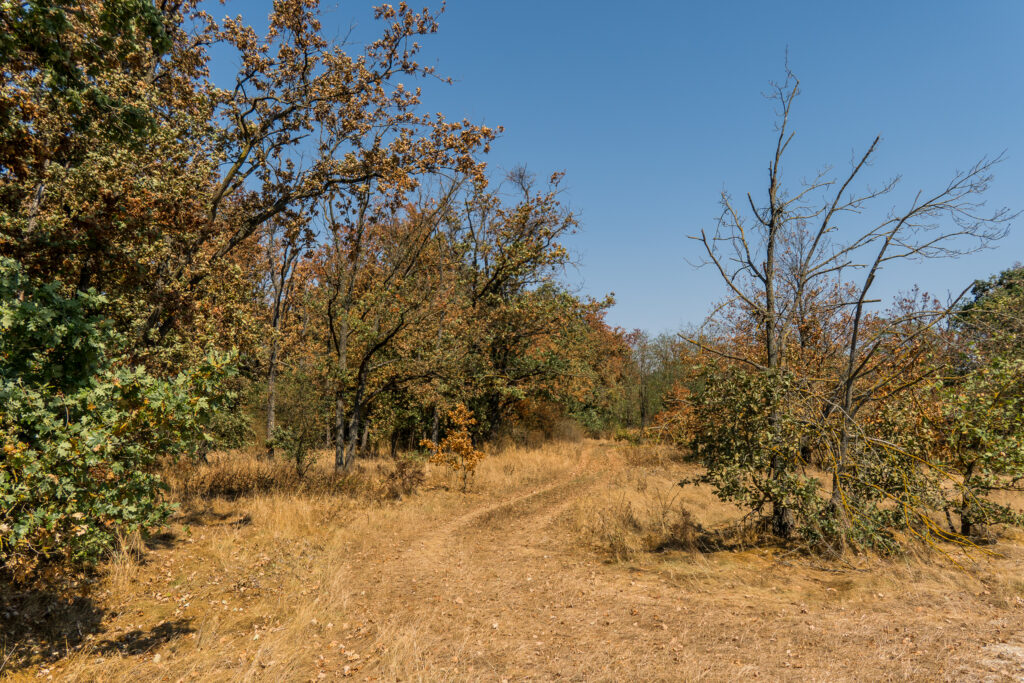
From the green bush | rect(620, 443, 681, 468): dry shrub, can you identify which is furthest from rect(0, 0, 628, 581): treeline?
rect(620, 443, 681, 468): dry shrub

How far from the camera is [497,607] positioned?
26.5ft

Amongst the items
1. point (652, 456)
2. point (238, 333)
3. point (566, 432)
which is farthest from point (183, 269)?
point (566, 432)

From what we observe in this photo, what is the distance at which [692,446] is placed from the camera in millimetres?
10508

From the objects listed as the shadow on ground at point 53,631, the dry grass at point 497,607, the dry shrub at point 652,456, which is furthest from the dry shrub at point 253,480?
the dry shrub at point 652,456

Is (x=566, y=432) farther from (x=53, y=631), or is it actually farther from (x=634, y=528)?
(x=53, y=631)

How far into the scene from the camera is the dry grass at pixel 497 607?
584cm

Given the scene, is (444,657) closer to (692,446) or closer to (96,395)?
(96,395)

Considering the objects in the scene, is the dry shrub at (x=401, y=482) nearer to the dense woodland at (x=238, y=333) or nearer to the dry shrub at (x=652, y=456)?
the dense woodland at (x=238, y=333)

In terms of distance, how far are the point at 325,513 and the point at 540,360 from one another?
1298cm

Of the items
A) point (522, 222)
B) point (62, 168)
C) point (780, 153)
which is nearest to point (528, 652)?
point (62, 168)

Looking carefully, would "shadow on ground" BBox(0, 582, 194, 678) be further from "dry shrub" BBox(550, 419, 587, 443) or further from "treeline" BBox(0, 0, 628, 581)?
"dry shrub" BBox(550, 419, 587, 443)

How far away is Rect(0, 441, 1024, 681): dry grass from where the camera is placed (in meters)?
5.84

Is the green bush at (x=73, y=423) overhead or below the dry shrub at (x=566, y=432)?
overhead

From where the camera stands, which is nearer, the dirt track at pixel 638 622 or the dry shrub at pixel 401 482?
the dirt track at pixel 638 622
